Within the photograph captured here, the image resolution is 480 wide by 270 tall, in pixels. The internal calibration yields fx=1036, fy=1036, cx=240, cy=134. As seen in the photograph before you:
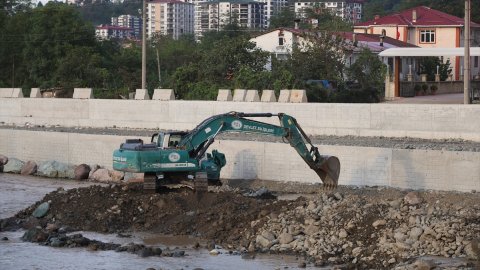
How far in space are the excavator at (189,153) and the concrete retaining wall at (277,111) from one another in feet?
36.5

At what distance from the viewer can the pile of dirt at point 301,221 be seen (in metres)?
19.0

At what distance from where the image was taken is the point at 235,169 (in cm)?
3105

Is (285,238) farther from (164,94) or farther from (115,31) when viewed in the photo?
(115,31)

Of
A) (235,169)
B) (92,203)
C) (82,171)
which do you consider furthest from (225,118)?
(82,171)

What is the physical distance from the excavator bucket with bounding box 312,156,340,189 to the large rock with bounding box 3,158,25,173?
1393 centimetres

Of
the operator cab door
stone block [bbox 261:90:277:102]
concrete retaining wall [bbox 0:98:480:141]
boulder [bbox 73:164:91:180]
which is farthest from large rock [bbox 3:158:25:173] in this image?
the operator cab door

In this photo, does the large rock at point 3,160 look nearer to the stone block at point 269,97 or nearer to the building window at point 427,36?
the stone block at point 269,97

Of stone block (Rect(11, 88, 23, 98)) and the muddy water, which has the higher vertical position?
stone block (Rect(11, 88, 23, 98))

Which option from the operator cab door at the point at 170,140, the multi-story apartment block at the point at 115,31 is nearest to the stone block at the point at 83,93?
the operator cab door at the point at 170,140

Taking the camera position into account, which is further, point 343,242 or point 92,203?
point 92,203

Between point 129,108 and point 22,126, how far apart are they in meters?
6.52

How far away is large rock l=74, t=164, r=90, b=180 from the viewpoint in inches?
1339

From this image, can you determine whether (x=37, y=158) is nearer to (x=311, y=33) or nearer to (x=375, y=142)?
(x=375, y=142)

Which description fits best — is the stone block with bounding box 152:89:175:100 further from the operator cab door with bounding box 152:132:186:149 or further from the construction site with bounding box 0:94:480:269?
the operator cab door with bounding box 152:132:186:149
